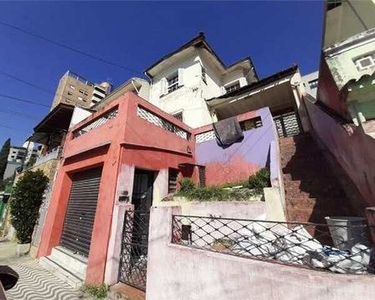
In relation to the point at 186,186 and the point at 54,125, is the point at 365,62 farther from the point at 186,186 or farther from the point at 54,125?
the point at 54,125

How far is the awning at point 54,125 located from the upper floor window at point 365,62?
39.8 feet

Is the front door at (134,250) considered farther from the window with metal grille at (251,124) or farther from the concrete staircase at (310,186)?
the window with metal grille at (251,124)

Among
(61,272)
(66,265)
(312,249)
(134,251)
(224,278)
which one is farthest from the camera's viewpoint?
(66,265)

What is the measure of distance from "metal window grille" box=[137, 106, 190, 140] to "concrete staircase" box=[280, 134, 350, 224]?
4593mm

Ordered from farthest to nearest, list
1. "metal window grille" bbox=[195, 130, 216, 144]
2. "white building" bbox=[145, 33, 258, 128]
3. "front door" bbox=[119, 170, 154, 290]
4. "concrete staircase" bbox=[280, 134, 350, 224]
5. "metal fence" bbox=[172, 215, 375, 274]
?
"white building" bbox=[145, 33, 258, 128]
"metal window grille" bbox=[195, 130, 216, 144]
"concrete staircase" bbox=[280, 134, 350, 224]
"front door" bbox=[119, 170, 154, 290]
"metal fence" bbox=[172, 215, 375, 274]

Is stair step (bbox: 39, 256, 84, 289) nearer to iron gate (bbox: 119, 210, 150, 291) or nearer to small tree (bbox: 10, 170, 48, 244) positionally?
iron gate (bbox: 119, 210, 150, 291)

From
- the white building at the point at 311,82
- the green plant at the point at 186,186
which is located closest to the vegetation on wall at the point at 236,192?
the green plant at the point at 186,186

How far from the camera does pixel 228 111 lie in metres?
13.7

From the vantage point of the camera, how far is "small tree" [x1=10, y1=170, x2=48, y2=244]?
400 inches

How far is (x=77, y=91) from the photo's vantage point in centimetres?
4525

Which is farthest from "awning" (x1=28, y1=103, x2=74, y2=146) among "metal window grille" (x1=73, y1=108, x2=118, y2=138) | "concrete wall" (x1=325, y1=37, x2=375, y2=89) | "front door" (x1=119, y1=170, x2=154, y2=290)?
"concrete wall" (x1=325, y1=37, x2=375, y2=89)

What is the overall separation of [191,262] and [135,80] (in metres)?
15.4

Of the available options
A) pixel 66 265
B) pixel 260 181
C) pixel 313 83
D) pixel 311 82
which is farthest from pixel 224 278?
pixel 311 82

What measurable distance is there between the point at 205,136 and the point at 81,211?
6424 mm
